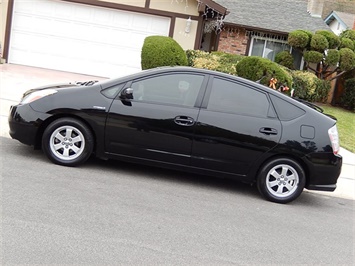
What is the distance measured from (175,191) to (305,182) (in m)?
1.80

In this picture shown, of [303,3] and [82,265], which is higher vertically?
[303,3]

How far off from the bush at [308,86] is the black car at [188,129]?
10.5 m

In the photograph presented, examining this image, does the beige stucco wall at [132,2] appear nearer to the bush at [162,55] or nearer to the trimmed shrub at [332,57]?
the bush at [162,55]

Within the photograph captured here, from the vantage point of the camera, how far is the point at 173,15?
1681cm

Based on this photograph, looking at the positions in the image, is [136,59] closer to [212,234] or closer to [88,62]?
[88,62]

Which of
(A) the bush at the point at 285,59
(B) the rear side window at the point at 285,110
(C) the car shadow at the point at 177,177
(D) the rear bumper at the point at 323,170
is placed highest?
(A) the bush at the point at 285,59

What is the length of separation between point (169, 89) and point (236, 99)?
3.04ft

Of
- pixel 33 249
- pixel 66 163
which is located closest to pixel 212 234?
pixel 33 249

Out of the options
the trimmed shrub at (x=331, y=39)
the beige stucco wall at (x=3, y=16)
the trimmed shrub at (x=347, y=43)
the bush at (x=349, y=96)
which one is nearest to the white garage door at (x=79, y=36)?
the beige stucco wall at (x=3, y=16)

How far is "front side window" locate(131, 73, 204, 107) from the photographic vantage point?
6891mm

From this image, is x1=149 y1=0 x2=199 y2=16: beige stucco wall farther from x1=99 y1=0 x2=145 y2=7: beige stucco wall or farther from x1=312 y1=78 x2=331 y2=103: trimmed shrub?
x1=312 y1=78 x2=331 y2=103: trimmed shrub

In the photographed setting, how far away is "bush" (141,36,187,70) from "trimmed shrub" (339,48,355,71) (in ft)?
24.6

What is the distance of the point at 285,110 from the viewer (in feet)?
22.9

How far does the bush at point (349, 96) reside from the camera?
1948cm
